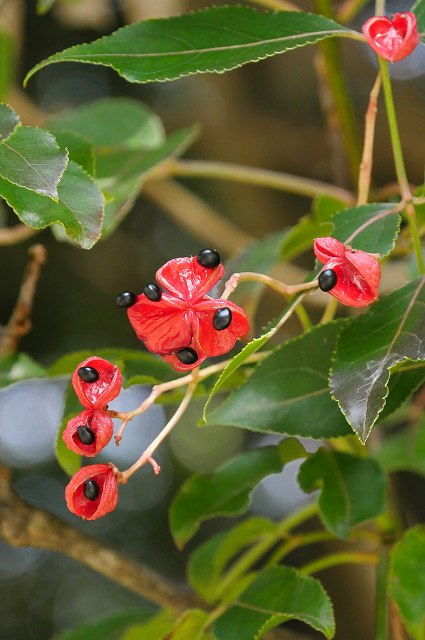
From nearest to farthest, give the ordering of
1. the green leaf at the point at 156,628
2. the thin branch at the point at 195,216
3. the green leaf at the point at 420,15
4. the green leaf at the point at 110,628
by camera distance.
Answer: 1. the green leaf at the point at 420,15
2. the green leaf at the point at 156,628
3. the green leaf at the point at 110,628
4. the thin branch at the point at 195,216

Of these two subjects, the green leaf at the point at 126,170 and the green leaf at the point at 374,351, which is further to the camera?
the green leaf at the point at 126,170

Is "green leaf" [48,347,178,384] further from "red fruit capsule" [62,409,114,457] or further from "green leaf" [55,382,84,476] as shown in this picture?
"red fruit capsule" [62,409,114,457]

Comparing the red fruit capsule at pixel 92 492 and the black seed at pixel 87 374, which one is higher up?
the black seed at pixel 87 374

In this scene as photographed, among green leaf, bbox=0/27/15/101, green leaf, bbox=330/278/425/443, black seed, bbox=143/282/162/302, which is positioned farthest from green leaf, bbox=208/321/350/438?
green leaf, bbox=0/27/15/101

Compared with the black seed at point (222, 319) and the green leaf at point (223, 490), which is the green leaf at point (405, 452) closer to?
the green leaf at point (223, 490)

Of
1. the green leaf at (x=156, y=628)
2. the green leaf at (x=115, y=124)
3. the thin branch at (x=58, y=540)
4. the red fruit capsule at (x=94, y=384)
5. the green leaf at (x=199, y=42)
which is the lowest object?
the green leaf at (x=156, y=628)

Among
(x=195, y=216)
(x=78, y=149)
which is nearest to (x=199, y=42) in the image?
(x=78, y=149)

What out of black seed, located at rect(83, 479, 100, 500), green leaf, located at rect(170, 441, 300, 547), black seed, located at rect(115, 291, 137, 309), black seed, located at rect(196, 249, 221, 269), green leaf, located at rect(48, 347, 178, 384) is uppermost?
black seed, located at rect(196, 249, 221, 269)

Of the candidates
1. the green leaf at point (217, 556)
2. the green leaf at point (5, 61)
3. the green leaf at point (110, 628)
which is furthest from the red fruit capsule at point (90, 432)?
the green leaf at point (5, 61)
